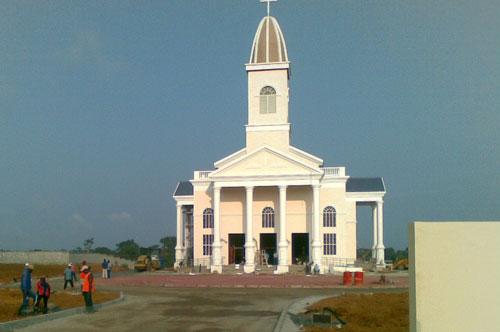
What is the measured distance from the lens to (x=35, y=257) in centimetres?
6369

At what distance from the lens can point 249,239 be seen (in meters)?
41.6

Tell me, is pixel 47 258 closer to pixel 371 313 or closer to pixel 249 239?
pixel 249 239

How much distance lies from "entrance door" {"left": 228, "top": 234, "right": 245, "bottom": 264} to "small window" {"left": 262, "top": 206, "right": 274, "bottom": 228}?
2892mm

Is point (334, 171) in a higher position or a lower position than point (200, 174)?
A: higher

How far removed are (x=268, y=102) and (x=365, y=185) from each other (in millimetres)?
11281

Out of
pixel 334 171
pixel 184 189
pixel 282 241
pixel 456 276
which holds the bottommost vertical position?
pixel 282 241

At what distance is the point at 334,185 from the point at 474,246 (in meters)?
39.4

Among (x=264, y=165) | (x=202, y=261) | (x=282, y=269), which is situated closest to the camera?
(x=282, y=269)

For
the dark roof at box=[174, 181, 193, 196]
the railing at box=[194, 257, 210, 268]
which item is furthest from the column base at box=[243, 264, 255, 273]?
the dark roof at box=[174, 181, 193, 196]

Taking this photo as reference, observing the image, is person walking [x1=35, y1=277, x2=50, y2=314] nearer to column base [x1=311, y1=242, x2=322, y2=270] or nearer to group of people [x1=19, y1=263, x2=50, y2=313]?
group of people [x1=19, y1=263, x2=50, y2=313]

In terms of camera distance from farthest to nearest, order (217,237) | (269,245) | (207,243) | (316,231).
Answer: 1. (269,245)
2. (207,243)
3. (217,237)
4. (316,231)

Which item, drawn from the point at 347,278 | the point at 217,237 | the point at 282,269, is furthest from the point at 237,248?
the point at 347,278

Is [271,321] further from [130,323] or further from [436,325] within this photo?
[436,325]

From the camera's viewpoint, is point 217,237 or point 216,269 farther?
point 217,237
